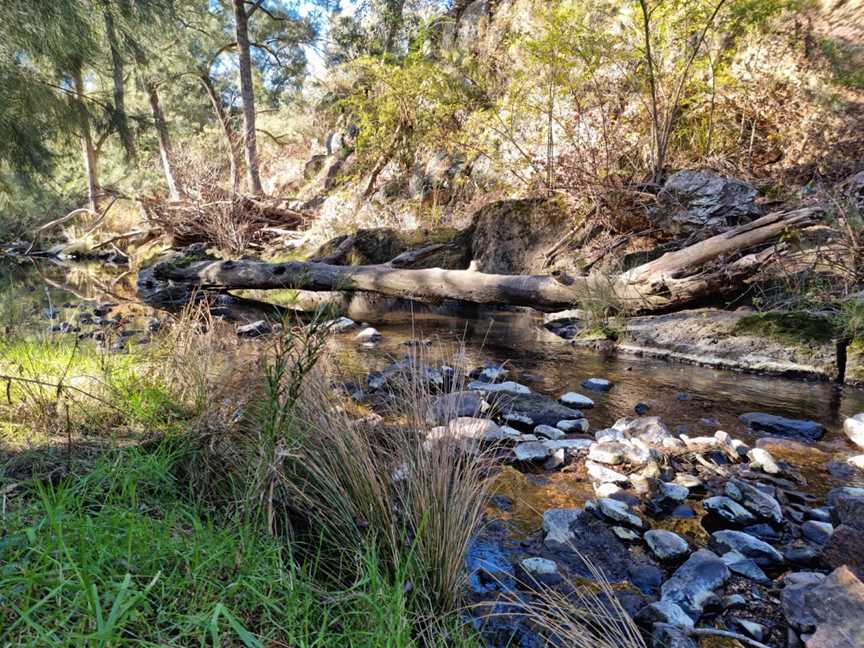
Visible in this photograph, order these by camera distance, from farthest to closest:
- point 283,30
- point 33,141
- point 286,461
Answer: point 283,30
point 33,141
point 286,461

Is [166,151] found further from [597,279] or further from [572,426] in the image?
[572,426]

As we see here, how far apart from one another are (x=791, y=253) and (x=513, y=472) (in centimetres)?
403

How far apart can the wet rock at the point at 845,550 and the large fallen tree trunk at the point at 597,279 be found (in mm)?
2726

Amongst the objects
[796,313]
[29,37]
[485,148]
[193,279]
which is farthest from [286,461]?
[485,148]

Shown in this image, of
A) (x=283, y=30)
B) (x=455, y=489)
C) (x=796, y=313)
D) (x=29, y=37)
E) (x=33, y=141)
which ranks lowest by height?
(x=455, y=489)

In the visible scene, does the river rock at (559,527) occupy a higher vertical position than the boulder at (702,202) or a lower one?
lower

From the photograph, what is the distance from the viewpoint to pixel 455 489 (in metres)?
1.67

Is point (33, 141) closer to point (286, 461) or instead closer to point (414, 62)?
point (286, 461)

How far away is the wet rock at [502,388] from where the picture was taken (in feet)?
12.8

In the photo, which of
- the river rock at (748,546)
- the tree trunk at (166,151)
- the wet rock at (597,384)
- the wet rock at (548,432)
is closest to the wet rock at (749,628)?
the river rock at (748,546)

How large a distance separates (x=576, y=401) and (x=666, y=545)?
1.91m

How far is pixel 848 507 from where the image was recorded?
2.12 m

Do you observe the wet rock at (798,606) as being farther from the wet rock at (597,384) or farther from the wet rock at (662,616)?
the wet rock at (597,384)

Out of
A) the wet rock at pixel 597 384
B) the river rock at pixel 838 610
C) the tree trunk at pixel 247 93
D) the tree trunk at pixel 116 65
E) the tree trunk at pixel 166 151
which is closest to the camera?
the river rock at pixel 838 610
